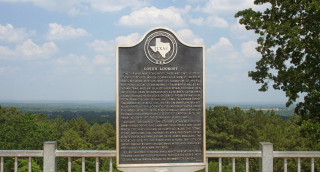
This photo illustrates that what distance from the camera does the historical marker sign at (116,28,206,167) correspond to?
525 centimetres

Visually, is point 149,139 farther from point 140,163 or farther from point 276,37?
point 276,37

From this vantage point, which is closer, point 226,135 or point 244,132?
point 226,135

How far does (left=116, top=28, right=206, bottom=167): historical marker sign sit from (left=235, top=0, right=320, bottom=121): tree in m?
7.31

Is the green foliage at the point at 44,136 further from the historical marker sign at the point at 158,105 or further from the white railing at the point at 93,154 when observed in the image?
the historical marker sign at the point at 158,105

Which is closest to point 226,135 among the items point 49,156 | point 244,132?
point 244,132

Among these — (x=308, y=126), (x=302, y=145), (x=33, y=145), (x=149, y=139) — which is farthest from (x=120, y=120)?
(x=33, y=145)

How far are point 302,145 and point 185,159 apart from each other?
28.8 metres

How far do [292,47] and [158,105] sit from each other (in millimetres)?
8547

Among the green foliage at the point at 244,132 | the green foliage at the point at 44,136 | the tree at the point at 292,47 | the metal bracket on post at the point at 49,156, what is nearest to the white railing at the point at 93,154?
the metal bracket on post at the point at 49,156

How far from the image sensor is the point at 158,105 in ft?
17.3

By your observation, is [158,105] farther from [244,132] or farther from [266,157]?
[244,132]

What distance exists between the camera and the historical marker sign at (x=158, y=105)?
17.2 feet

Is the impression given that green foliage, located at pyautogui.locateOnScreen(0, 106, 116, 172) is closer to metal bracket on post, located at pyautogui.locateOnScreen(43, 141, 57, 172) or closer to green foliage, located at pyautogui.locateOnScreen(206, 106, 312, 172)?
green foliage, located at pyautogui.locateOnScreen(206, 106, 312, 172)

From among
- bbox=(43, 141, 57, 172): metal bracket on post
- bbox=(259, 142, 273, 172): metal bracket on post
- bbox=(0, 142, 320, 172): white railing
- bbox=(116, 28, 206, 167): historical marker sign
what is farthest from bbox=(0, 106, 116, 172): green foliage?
bbox=(259, 142, 273, 172): metal bracket on post
